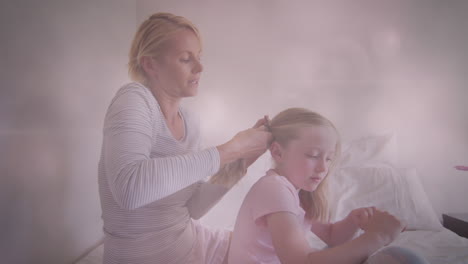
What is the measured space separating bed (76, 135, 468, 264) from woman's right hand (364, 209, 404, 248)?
0.21m

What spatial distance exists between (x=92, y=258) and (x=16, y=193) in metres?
0.23

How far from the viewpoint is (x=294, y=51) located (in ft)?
2.56

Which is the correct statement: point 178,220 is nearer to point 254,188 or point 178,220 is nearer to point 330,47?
point 254,188

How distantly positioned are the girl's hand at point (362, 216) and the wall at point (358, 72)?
0.33m

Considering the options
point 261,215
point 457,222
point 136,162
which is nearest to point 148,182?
point 136,162

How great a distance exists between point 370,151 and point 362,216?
369 mm

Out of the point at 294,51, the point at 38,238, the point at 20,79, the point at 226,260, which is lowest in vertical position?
the point at 226,260

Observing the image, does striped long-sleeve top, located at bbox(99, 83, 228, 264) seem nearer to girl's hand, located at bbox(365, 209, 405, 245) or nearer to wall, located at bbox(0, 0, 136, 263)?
wall, located at bbox(0, 0, 136, 263)

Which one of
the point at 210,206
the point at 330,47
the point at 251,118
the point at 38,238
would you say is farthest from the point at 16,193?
the point at 330,47

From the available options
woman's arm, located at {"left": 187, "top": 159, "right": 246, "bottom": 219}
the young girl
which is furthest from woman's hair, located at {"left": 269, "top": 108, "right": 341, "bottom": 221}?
woman's arm, located at {"left": 187, "top": 159, "right": 246, "bottom": 219}

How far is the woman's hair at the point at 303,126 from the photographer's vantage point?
1.75 feet

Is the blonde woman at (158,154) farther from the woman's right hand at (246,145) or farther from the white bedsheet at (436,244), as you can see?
the white bedsheet at (436,244)

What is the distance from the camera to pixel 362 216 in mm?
500

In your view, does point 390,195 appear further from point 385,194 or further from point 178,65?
point 178,65
